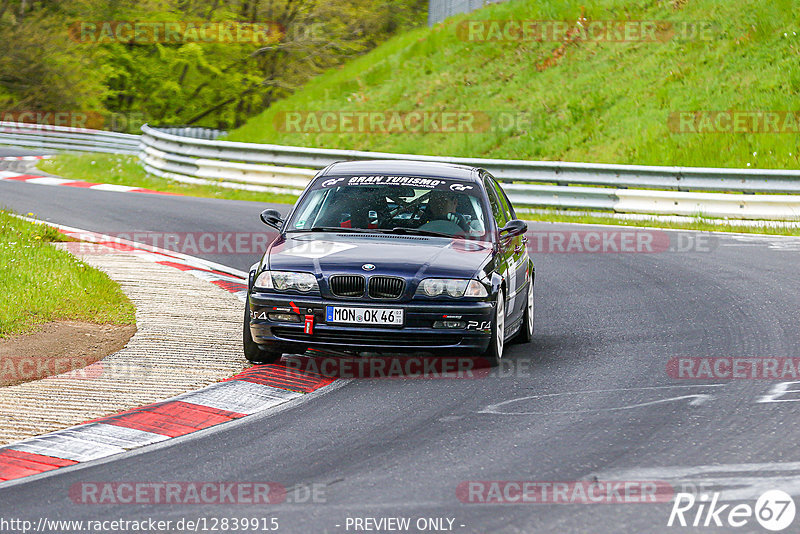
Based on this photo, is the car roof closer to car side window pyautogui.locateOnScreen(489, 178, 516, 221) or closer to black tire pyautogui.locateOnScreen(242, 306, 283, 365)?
car side window pyautogui.locateOnScreen(489, 178, 516, 221)

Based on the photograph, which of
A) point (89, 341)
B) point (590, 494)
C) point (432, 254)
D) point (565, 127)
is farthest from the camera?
point (565, 127)

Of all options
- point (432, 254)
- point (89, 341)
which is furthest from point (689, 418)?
point (89, 341)

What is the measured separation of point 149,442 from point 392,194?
3696 mm

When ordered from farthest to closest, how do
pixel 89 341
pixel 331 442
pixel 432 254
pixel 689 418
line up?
1. pixel 89 341
2. pixel 432 254
3. pixel 689 418
4. pixel 331 442

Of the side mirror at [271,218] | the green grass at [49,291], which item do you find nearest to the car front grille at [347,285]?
the side mirror at [271,218]

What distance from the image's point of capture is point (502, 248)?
9656 mm

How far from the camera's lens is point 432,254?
8.93 m

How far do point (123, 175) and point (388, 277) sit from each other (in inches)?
807

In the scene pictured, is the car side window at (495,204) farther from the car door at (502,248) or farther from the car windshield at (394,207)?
the car windshield at (394,207)

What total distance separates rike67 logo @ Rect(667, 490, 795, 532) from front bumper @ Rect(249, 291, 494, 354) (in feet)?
10.6

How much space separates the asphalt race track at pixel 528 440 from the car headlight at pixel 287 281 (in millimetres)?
797

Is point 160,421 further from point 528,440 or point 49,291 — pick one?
point 49,291

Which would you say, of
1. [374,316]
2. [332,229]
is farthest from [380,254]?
[332,229]

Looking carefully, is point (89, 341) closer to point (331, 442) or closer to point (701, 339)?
point (331, 442)
